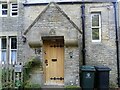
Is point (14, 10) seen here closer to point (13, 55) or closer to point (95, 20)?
point (13, 55)

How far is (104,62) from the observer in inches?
643

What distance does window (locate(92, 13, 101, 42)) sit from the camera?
1665 centimetres

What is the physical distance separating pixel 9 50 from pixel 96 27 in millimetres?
5275

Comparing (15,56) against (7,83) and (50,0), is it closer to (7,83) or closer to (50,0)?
(7,83)

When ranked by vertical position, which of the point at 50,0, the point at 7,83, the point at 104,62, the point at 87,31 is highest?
the point at 50,0

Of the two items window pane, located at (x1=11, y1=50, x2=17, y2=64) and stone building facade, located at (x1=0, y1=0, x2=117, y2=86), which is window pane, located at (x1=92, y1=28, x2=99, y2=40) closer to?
stone building facade, located at (x1=0, y1=0, x2=117, y2=86)

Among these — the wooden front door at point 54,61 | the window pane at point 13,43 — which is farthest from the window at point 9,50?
the wooden front door at point 54,61

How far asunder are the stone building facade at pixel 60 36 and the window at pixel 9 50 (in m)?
0.06

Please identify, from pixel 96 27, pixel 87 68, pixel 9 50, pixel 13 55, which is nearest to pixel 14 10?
pixel 9 50

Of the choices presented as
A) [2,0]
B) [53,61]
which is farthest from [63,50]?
[2,0]

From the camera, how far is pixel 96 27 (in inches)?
656

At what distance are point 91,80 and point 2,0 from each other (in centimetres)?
717

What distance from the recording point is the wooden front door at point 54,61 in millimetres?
16281

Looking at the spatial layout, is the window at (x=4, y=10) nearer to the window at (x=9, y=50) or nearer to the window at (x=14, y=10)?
the window at (x=14, y=10)
